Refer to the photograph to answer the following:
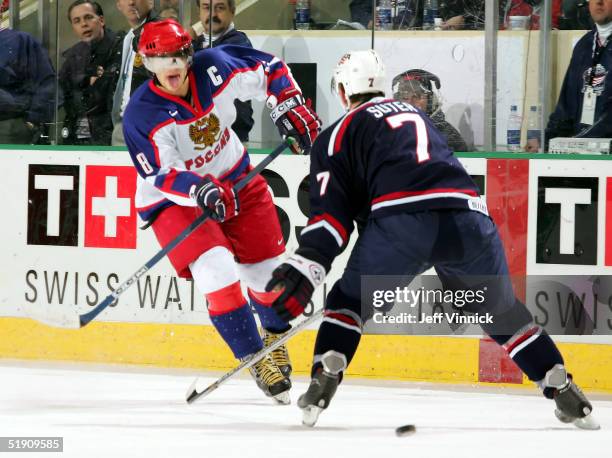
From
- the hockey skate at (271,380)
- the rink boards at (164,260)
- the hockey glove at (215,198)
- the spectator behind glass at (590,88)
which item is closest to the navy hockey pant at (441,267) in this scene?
the hockey glove at (215,198)

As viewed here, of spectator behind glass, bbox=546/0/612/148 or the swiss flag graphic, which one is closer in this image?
spectator behind glass, bbox=546/0/612/148

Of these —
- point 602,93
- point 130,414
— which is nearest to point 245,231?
point 130,414

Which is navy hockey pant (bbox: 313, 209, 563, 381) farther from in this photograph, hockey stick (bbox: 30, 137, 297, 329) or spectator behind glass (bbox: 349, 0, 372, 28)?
spectator behind glass (bbox: 349, 0, 372, 28)

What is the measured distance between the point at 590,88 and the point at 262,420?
1796mm

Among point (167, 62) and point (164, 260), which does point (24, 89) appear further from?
point (167, 62)

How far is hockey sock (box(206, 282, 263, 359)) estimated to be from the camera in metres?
3.83

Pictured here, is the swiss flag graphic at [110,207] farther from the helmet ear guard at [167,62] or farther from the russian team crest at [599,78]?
the russian team crest at [599,78]

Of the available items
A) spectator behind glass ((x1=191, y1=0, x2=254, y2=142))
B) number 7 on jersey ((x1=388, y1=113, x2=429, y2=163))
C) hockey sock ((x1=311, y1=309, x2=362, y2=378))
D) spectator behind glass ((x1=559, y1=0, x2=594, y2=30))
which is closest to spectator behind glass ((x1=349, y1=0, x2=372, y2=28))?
spectator behind glass ((x1=191, y1=0, x2=254, y2=142))

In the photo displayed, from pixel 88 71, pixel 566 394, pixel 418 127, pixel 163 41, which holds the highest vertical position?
pixel 163 41

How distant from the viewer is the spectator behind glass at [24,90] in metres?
5.09

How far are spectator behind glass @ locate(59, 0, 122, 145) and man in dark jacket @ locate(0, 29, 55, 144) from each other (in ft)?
0.27

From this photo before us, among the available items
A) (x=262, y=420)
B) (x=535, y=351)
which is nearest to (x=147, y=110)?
(x=262, y=420)

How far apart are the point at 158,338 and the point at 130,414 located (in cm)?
108

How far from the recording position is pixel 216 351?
4.78m
